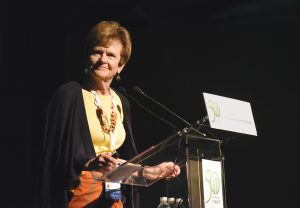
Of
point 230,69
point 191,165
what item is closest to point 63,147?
point 191,165

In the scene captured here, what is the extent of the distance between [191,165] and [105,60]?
27.9 inches

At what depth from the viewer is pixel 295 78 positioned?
393 cm

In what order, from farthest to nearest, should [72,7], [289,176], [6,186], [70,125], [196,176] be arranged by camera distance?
[289,176] → [72,7] → [6,186] → [70,125] → [196,176]

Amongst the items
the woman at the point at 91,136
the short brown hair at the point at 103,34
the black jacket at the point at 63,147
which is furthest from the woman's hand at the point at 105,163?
the short brown hair at the point at 103,34

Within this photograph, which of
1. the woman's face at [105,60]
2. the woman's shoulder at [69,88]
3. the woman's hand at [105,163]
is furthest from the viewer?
the woman's face at [105,60]

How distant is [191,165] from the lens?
6.93ft

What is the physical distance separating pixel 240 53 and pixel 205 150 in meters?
1.97

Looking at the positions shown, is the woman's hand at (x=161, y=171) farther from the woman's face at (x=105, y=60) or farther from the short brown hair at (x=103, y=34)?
the short brown hair at (x=103, y=34)

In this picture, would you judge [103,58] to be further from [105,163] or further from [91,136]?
[105,163]

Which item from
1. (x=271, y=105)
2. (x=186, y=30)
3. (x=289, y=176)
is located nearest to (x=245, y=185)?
(x=289, y=176)

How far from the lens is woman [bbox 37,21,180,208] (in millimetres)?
2189

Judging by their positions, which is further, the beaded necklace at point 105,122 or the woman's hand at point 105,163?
the beaded necklace at point 105,122

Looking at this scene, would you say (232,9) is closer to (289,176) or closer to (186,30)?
(186,30)

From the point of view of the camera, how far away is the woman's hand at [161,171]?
7.14ft
